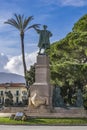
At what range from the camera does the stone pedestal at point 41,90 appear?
3944cm

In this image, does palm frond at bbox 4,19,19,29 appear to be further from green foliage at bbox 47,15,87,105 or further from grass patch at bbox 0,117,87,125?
grass patch at bbox 0,117,87,125

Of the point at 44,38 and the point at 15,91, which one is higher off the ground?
the point at 44,38

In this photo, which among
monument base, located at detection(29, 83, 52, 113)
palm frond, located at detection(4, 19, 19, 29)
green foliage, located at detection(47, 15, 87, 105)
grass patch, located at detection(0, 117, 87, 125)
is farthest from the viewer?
palm frond, located at detection(4, 19, 19, 29)

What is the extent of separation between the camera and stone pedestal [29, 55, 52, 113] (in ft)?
129

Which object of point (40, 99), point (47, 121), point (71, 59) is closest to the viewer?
point (47, 121)

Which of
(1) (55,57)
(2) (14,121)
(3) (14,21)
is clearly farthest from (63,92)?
(2) (14,121)

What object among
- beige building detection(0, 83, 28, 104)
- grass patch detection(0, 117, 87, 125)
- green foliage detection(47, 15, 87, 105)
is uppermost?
green foliage detection(47, 15, 87, 105)

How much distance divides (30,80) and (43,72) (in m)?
30.3

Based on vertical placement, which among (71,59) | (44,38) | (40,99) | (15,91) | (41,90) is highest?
(44,38)

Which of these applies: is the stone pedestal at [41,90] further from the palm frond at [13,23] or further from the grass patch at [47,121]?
the palm frond at [13,23]

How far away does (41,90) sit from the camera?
132ft

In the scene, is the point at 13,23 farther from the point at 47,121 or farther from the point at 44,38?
the point at 47,121

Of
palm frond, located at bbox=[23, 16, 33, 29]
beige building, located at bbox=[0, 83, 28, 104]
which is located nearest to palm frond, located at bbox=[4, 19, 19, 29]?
palm frond, located at bbox=[23, 16, 33, 29]

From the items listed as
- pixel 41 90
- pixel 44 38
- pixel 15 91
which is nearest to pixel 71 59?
pixel 44 38
